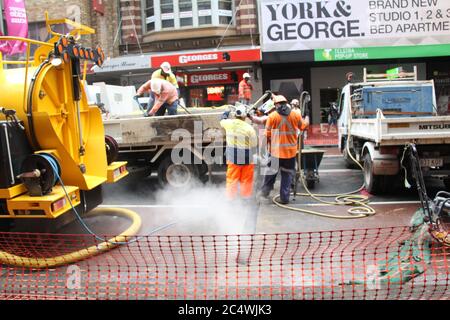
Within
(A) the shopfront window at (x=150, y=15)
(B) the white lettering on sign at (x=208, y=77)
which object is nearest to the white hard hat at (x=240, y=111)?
(B) the white lettering on sign at (x=208, y=77)

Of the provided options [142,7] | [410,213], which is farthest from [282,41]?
[410,213]

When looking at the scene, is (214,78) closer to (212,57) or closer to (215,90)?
(215,90)

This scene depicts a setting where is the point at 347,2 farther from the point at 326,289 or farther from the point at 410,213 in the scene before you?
the point at 326,289

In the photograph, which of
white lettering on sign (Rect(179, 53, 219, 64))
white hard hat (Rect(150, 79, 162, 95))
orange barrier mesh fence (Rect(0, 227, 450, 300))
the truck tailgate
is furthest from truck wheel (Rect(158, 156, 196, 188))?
white lettering on sign (Rect(179, 53, 219, 64))

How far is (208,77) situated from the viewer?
18.1 meters

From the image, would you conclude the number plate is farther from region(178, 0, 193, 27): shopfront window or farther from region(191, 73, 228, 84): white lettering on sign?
region(178, 0, 193, 27): shopfront window

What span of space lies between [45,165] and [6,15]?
34.9ft

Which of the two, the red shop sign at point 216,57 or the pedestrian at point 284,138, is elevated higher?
the red shop sign at point 216,57

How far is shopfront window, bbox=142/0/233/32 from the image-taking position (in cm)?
1741

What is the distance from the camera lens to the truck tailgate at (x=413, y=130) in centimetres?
665

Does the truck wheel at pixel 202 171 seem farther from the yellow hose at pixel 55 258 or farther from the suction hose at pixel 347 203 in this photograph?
the yellow hose at pixel 55 258

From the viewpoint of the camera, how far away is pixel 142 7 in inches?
723

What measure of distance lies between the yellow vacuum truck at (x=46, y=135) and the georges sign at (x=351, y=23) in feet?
37.1

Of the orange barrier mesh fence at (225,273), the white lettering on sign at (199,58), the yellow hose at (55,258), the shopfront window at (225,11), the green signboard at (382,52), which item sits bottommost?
the orange barrier mesh fence at (225,273)
